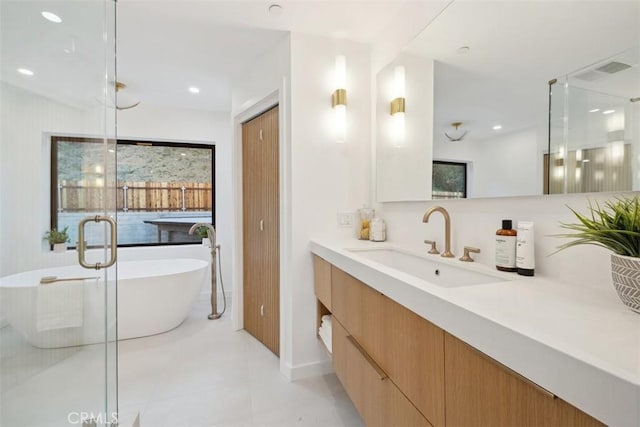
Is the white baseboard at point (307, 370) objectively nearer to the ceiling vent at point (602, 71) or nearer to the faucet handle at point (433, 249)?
the faucet handle at point (433, 249)

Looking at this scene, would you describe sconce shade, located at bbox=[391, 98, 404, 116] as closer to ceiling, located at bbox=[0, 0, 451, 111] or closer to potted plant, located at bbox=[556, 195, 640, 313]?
ceiling, located at bbox=[0, 0, 451, 111]

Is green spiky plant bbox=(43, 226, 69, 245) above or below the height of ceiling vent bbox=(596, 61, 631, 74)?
below

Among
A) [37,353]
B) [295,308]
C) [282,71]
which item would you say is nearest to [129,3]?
[282,71]

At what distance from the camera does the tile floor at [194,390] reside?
120cm

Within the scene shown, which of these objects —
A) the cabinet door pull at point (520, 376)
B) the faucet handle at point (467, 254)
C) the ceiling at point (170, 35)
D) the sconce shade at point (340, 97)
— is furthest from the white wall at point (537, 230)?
the ceiling at point (170, 35)

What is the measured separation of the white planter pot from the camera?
0.59 m

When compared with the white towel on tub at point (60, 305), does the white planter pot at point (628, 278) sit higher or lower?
higher

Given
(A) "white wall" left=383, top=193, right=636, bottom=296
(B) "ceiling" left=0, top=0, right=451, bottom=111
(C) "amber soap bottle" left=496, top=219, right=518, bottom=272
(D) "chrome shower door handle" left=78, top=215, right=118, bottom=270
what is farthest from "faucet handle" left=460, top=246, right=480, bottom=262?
(D) "chrome shower door handle" left=78, top=215, right=118, bottom=270

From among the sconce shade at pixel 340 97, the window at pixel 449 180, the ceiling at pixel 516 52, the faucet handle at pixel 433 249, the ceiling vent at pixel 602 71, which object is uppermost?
the sconce shade at pixel 340 97

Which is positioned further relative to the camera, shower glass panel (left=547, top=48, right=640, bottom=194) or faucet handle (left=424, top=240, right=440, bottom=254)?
faucet handle (left=424, top=240, right=440, bottom=254)

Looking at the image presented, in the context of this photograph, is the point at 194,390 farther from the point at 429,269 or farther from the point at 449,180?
the point at 449,180

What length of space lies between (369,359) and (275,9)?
198 centimetres

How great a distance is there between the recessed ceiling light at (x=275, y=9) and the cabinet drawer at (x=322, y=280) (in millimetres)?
1558

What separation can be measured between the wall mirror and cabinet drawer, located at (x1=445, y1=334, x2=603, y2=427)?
0.66m
